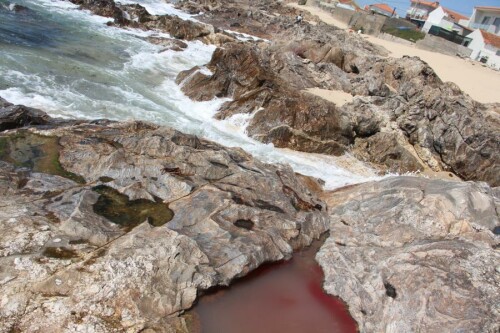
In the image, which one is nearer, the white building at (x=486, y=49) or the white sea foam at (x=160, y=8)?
the white building at (x=486, y=49)

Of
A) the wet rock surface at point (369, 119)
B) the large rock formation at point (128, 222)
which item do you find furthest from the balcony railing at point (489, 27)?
the large rock formation at point (128, 222)

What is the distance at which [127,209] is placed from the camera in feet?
35.9

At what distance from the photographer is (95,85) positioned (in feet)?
73.8

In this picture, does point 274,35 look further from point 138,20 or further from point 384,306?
point 384,306

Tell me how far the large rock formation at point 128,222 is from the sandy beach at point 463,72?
27.1 meters

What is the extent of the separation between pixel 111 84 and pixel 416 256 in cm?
1977

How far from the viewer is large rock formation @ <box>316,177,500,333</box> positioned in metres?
8.94

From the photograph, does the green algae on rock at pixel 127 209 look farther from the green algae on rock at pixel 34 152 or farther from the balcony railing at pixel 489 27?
the balcony railing at pixel 489 27

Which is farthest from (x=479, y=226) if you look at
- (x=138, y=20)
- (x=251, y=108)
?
(x=138, y=20)

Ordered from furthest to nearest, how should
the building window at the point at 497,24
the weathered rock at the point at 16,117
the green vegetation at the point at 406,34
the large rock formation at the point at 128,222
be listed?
the building window at the point at 497,24, the green vegetation at the point at 406,34, the weathered rock at the point at 16,117, the large rock formation at the point at 128,222

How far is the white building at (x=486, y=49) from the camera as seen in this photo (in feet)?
161

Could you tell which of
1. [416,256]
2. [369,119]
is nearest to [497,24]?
[369,119]

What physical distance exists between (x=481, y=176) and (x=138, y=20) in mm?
36353

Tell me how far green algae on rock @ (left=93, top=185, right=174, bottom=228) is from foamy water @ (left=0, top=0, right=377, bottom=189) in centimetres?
807
